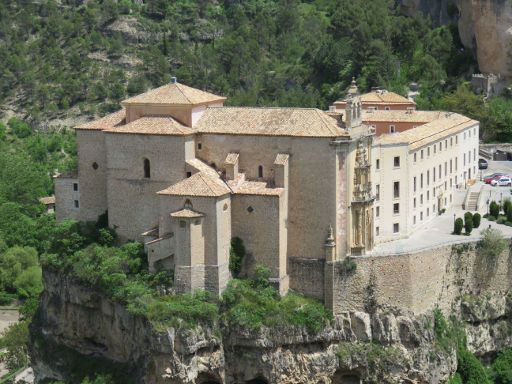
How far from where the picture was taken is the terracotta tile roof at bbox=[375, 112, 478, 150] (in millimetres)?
62625

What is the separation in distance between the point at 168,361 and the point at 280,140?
12.3 m

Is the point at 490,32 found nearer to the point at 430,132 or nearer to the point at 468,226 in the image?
the point at 430,132

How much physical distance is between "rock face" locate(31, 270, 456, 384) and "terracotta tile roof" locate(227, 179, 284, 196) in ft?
22.4

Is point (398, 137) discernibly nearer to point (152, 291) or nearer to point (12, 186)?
point (152, 291)

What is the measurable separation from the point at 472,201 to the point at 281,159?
60.2 feet

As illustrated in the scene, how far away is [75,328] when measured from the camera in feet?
203

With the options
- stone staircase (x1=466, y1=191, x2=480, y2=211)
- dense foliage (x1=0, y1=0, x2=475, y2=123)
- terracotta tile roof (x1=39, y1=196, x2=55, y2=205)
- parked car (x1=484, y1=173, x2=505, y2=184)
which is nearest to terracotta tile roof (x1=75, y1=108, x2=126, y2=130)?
stone staircase (x1=466, y1=191, x2=480, y2=211)

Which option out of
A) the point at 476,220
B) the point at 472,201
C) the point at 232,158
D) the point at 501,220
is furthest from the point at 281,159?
the point at 472,201

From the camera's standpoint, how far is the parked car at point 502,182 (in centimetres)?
7369

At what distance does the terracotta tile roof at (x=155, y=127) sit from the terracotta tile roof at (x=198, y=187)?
112 inches

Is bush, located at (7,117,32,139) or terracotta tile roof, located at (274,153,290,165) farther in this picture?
bush, located at (7,117,32,139)

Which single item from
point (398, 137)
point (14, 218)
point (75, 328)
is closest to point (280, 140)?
point (398, 137)

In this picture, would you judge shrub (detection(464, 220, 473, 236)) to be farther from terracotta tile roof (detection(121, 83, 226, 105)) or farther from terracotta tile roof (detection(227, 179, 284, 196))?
terracotta tile roof (detection(121, 83, 226, 105))

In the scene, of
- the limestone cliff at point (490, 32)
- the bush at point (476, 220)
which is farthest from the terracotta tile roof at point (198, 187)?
the limestone cliff at point (490, 32)
